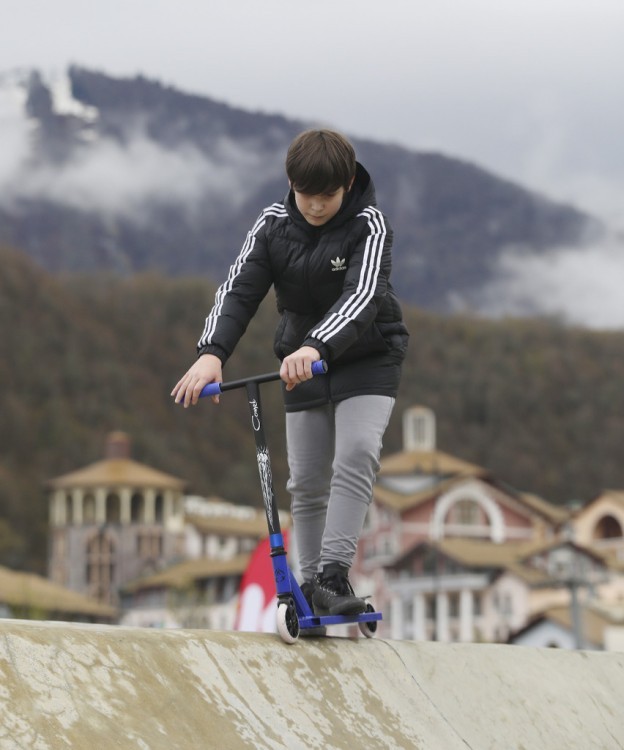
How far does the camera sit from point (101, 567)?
11231cm

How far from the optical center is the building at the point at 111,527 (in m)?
111

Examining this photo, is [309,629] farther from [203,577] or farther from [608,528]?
[203,577]

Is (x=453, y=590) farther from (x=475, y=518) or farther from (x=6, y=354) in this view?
(x=6, y=354)

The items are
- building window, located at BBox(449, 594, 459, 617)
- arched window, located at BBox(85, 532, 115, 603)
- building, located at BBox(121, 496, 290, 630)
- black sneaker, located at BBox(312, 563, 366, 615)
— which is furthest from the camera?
arched window, located at BBox(85, 532, 115, 603)

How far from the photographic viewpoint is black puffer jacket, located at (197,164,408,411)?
4980 mm

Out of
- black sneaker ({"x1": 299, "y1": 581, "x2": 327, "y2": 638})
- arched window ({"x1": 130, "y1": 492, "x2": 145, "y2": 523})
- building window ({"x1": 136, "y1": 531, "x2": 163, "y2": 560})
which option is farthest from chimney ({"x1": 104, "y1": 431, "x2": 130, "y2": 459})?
black sneaker ({"x1": 299, "y1": 581, "x2": 327, "y2": 638})

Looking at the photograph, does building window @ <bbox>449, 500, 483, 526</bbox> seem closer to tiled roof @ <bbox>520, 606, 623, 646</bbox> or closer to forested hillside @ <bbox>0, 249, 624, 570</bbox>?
tiled roof @ <bbox>520, 606, 623, 646</bbox>

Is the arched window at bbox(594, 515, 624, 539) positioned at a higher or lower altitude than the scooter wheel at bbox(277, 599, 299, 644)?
lower

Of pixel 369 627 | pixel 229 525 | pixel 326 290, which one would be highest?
pixel 326 290

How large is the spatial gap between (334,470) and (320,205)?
86 cm

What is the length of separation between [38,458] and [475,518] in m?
64.1

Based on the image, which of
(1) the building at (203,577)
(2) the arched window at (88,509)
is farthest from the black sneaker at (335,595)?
(2) the arched window at (88,509)

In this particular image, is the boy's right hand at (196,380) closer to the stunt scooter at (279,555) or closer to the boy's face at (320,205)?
the stunt scooter at (279,555)

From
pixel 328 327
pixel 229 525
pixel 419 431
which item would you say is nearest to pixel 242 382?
pixel 328 327
